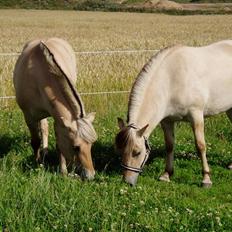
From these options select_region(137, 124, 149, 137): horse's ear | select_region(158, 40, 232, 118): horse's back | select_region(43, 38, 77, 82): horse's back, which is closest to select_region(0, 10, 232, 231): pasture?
select_region(137, 124, 149, 137): horse's ear

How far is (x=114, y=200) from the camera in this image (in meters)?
5.45

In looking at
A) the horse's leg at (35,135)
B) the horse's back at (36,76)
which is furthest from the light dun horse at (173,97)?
the horse's leg at (35,135)

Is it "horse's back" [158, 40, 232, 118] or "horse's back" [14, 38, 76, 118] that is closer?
"horse's back" [14, 38, 76, 118]

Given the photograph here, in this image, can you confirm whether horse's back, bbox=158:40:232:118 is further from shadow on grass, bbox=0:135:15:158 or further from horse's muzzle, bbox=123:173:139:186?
shadow on grass, bbox=0:135:15:158

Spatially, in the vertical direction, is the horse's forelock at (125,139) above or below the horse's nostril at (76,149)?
above

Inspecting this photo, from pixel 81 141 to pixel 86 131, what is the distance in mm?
140

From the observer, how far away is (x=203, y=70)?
753cm

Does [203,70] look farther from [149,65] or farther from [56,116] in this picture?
[56,116]

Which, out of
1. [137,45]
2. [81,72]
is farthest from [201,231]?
[137,45]

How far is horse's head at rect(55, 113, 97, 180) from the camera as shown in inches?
245

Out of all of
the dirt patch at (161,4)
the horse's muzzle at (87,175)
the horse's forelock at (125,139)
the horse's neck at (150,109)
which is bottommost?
the dirt patch at (161,4)

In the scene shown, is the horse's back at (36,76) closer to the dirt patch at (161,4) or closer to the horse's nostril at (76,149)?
the horse's nostril at (76,149)

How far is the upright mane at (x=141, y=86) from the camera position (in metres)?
6.66

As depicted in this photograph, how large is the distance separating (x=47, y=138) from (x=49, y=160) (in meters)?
0.52
